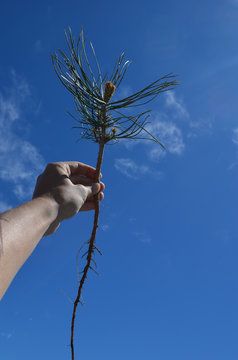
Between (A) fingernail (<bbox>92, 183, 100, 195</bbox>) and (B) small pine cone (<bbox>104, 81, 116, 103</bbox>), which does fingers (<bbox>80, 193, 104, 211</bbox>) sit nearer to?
(A) fingernail (<bbox>92, 183, 100, 195</bbox>)

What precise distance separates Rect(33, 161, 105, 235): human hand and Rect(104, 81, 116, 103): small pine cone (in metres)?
0.46

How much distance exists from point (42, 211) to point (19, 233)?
220mm

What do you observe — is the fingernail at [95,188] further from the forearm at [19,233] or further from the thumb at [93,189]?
the forearm at [19,233]

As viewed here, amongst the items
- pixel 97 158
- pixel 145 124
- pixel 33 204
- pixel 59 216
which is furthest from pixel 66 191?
pixel 145 124

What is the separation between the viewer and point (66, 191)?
1.55 metres

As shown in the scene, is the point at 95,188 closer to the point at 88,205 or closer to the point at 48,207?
the point at 88,205

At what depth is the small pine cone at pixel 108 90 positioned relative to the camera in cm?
195

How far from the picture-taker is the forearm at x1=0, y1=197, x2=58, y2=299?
0.97 metres

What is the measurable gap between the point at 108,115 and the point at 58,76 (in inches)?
15.6

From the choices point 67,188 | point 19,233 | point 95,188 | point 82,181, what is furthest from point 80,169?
point 19,233

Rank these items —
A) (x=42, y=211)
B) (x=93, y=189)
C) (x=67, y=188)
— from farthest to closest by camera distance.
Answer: (x=93, y=189)
(x=67, y=188)
(x=42, y=211)

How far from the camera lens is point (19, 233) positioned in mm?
1061

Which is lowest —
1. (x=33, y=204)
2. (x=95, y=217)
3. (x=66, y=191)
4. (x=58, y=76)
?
(x=33, y=204)

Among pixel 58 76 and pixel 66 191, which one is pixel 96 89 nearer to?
pixel 58 76
